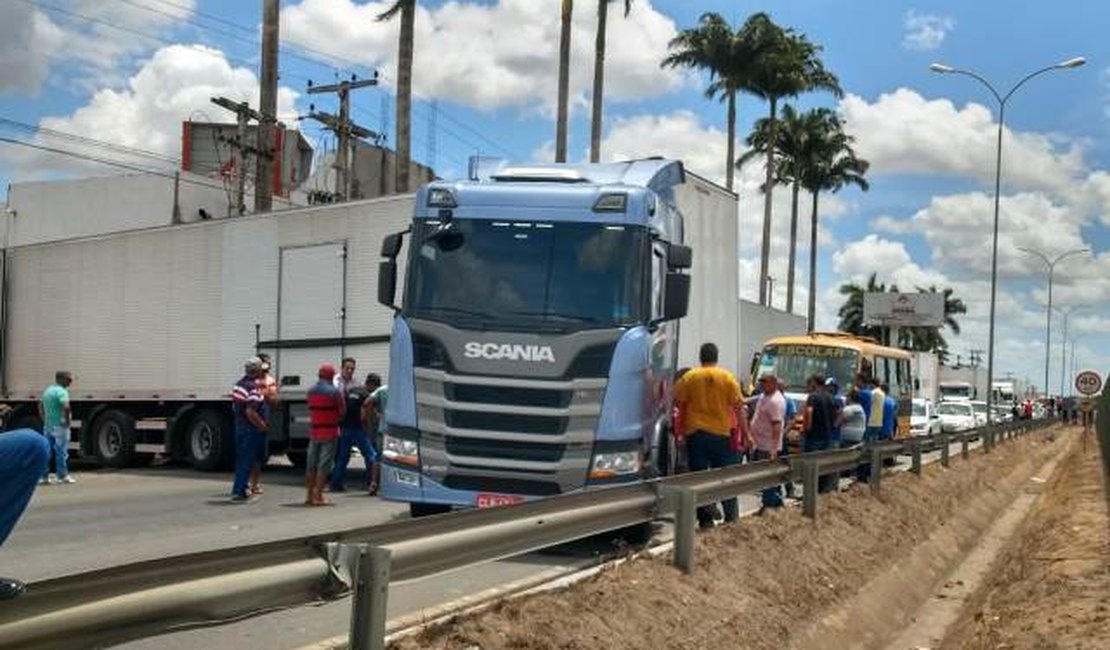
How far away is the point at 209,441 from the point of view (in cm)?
1752

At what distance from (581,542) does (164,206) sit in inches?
1462

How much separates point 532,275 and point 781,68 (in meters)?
41.3

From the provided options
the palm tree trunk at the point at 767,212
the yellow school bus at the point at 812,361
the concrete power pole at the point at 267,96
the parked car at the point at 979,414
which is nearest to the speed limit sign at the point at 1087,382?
the parked car at the point at 979,414

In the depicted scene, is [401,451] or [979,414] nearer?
[401,451]

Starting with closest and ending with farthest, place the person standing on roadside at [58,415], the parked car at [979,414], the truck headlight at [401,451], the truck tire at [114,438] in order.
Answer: the truck headlight at [401,451] < the person standing on roadside at [58,415] < the truck tire at [114,438] < the parked car at [979,414]

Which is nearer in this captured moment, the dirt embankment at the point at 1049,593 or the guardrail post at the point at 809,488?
the dirt embankment at the point at 1049,593

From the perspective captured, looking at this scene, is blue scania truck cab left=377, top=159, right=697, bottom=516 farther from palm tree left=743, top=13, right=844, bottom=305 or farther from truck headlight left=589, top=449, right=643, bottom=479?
palm tree left=743, top=13, right=844, bottom=305

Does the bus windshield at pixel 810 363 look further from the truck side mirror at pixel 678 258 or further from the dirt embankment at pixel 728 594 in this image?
the truck side mirror at pixel 678 258

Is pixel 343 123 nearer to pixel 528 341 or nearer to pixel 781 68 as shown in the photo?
pixel 781 68

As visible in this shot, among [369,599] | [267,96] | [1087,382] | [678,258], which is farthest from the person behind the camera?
[1087,382]

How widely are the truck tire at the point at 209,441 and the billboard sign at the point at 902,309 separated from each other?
5713 centimetres

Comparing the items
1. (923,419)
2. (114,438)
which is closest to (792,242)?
(923,419)

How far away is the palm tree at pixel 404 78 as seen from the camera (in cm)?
2838

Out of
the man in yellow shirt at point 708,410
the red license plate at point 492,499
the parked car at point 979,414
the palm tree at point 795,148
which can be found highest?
the palm tree at point 795,148
